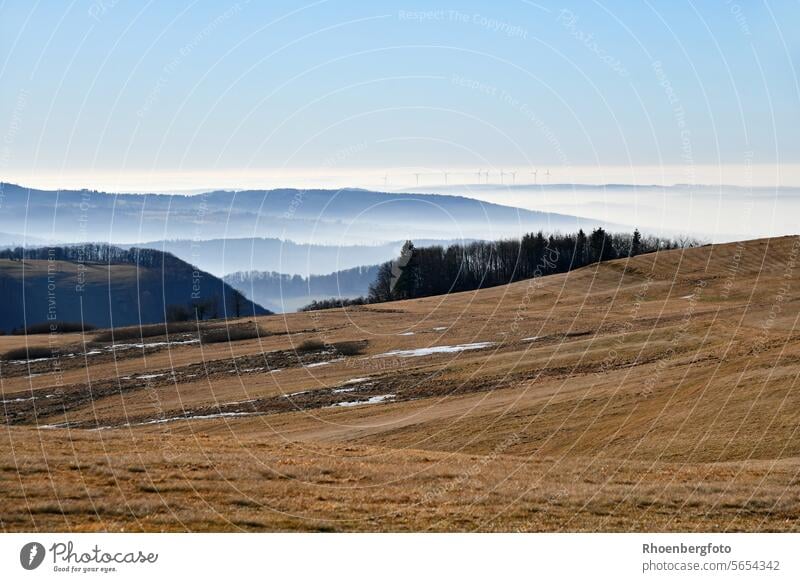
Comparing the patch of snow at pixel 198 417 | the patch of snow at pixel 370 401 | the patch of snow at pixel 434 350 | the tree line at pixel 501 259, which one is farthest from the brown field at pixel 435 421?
the tree line at pixel 501 259

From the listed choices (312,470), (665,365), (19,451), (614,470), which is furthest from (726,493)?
(665,365)

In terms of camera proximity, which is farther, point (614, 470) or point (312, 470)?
point (614, 470)

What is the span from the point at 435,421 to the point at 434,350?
2703cm

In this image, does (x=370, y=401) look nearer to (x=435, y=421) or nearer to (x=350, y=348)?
(x=435, y=421)

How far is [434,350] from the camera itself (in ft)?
238

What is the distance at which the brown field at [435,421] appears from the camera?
20.3m

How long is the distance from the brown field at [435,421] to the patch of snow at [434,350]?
1.50ft

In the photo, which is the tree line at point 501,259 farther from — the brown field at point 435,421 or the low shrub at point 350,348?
the low shrub at point 350,348

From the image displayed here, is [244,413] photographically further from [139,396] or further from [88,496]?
[88,496]

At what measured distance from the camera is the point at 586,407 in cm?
4531

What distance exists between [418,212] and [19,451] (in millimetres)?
63375

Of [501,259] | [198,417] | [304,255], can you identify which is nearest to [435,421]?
[198,417]

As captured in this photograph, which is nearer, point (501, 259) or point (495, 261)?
point (495, 261)

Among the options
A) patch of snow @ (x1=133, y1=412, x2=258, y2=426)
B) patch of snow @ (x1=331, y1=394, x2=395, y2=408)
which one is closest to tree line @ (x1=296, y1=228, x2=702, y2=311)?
patch of snow @ (x1=331, y1=394, x2=395, y2=408)
